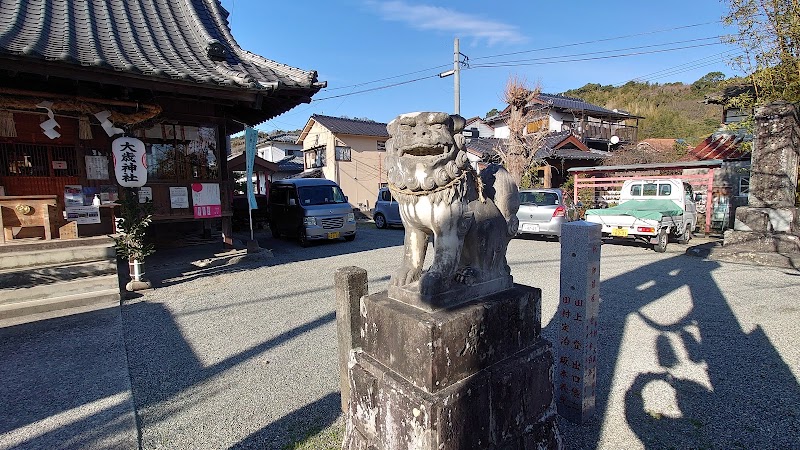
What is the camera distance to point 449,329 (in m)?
1.79

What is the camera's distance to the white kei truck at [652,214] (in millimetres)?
8273

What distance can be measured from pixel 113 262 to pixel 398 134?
652 cm

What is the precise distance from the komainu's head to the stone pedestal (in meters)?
0.69

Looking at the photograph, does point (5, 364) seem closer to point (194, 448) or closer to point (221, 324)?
point (221, 324)

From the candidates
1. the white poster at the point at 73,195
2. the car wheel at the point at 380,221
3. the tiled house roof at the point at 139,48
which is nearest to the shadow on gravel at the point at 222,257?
the white poster at the point at 73,195

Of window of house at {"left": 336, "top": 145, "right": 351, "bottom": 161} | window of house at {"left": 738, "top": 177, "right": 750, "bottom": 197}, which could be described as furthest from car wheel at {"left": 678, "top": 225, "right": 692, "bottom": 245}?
window of house at {"left": 336, "top": 145, "right": 351, "bottom": 161}

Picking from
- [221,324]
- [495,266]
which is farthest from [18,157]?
[495,266]

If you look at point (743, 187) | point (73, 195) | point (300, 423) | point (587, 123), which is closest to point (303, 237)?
point (73, 195)

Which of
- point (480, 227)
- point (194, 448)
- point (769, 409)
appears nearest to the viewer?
point (480, 227)

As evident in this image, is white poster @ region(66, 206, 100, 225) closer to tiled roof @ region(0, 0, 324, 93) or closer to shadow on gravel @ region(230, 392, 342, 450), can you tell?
tiled roof @ region(0, 0, 324, 93)

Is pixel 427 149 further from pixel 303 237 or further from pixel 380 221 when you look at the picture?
pixel 380 221

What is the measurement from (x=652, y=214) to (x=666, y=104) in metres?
36.9

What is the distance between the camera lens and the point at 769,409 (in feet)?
9.30

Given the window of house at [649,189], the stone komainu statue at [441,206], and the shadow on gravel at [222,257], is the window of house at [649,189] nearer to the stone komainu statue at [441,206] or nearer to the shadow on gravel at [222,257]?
the shadow on gravel at [222,257]
